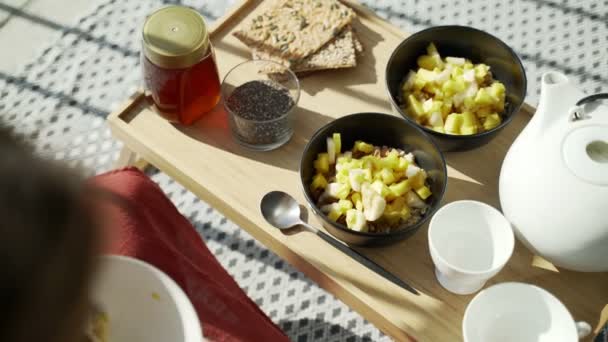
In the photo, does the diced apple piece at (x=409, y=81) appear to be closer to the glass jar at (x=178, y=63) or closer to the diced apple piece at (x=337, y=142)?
the diced apple piece at (x=337, y=142)

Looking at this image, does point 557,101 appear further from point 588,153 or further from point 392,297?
point 392,297

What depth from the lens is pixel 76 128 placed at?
181cm

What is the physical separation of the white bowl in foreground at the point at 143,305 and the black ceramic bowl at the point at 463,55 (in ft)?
1.79

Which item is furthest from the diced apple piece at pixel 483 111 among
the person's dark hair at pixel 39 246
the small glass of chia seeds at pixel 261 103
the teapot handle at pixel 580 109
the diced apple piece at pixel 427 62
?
the person's dark hair at pixel 39 246

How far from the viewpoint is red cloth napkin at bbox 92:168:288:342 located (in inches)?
37.2

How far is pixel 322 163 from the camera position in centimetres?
107

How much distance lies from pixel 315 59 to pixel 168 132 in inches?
12.9

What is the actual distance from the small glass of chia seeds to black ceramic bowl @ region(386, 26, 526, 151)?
0.19 meters

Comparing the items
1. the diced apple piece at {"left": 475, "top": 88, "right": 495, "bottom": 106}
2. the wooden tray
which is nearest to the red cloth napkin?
the wooden tray

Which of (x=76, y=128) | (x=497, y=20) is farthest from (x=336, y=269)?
(x=497, y=20)

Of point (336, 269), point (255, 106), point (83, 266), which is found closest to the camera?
point (83, 266)

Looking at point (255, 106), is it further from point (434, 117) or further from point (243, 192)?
point (434, 117)

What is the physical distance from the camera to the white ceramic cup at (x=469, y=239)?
98cm

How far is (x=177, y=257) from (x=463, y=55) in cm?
68
